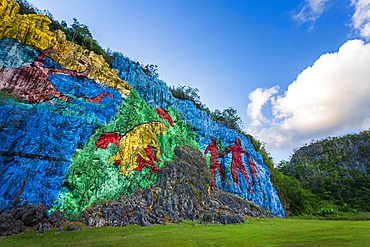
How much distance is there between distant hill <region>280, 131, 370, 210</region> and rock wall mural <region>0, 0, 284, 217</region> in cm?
4230

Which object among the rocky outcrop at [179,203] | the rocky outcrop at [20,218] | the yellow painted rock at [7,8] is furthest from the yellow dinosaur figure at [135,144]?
the yellow painted rock at [7,8]

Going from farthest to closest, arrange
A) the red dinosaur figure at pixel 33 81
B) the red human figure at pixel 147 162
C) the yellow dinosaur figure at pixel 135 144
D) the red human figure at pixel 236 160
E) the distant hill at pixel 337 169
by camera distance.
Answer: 1. the distant hill at pixel 337 169
2. the red human figure at pixel 236 160
3. the red human figure at pixel 147 162
4. the yellow dinosaur figure at pixel 135 144
5. the red dinosaur figure at pixel 33 81

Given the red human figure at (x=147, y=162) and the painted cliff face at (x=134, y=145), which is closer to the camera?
the painted cliff face at (x=134, y=145)

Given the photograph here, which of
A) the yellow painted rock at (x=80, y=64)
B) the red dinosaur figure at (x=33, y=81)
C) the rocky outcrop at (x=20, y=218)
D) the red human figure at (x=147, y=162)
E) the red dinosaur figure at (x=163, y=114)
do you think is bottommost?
the rocky outcrop at (x=20, y=218)

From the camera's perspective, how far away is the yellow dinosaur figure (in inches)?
649

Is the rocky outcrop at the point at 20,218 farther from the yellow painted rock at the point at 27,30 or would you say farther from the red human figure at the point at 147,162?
the yellow painted rock at the point at 27,30

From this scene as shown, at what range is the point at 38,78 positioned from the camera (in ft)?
44.8

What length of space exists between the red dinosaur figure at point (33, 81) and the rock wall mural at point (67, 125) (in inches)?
2.1

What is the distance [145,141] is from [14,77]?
12.0m

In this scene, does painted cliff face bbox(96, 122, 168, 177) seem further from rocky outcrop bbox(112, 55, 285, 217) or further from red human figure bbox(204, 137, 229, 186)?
red human figure bbox(204, 137, 229, 186)

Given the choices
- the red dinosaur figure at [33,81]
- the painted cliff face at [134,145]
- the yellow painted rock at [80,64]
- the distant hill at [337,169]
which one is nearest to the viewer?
the red dinosaur figure at [33,81]

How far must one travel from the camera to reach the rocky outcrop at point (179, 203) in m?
13.2

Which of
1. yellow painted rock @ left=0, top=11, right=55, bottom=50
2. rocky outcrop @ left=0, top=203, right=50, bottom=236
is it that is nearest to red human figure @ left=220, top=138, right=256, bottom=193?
rocky outcrop @ left=0, top=203, right=50, bottom=236

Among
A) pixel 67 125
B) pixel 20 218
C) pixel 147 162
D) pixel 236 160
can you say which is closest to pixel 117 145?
pixel 147 162
